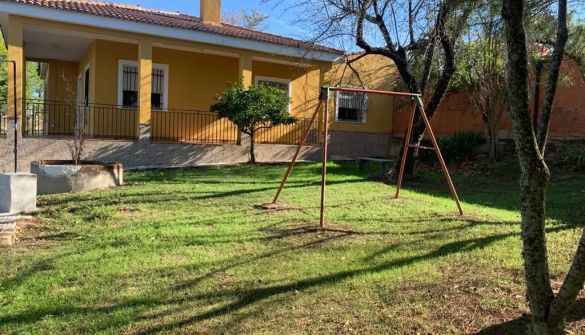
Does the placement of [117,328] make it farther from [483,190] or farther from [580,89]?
[580,89]

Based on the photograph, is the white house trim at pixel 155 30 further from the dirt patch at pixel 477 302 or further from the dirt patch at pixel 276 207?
the dirt patch at pixel 477 302

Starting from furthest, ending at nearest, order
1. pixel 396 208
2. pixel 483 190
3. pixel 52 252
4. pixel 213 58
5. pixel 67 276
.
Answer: pixel 213 58 < pixel 483 190 < pixel 396 208 < pixel 52 252 < pixel 67 276

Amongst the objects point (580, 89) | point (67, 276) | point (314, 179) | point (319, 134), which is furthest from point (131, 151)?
point (580, 89)

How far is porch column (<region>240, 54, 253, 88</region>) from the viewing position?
15516 millimetres

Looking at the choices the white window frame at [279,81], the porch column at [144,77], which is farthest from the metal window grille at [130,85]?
the white window frame at [279,81]

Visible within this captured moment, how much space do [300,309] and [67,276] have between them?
237cm

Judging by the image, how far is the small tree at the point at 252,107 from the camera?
46.0 ft

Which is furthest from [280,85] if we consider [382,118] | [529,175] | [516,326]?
[529,175]

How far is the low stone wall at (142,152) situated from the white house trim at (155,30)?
2630 millimetres

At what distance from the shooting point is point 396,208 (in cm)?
816

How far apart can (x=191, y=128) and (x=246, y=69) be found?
8.85 ft

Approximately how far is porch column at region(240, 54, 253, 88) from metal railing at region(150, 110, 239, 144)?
144cm

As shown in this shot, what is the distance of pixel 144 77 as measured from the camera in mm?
14297

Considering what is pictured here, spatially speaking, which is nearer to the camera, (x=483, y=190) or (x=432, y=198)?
(x=432, y=198)
